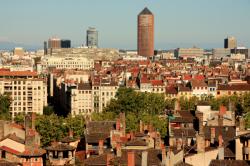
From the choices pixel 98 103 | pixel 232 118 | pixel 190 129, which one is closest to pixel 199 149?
pixel 190 129

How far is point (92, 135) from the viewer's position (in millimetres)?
51281

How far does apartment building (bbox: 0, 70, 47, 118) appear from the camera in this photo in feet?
385

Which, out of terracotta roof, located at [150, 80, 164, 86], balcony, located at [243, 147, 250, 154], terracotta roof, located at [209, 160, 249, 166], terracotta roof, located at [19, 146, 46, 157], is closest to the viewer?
terracotta roof, located at [209, 160, 249, 166]

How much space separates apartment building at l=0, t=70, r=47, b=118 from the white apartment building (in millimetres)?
5721

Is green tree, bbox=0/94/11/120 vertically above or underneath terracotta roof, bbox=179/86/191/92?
underneath

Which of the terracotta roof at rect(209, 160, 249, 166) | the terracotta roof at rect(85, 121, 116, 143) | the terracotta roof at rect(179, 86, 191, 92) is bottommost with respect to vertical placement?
the terracotta roof at rect(179, 86, 191, 92)

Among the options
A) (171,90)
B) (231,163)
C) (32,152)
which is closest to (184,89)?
(171,90)

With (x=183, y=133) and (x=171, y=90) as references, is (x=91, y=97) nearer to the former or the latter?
(x=171, y=90)

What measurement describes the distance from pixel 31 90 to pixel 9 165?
80185 mm

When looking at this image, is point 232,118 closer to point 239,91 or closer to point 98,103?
point 98,103

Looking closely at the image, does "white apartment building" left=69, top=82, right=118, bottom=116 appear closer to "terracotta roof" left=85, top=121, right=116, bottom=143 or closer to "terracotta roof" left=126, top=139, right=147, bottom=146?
"terracotta roof" left=85, top=121, right=116, bottom=143

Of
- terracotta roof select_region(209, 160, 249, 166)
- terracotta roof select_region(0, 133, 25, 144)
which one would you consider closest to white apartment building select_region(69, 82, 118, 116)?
terracotta roof select_region(0, 133, 25, 144)

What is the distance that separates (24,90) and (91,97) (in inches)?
448

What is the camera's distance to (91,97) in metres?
117
